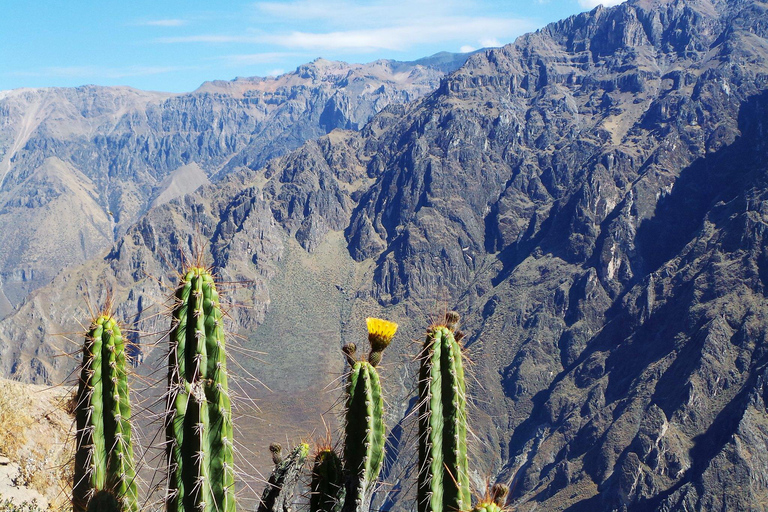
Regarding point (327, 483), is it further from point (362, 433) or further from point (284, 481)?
point (362, 433)

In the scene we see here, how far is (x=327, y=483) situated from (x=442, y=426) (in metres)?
2.09

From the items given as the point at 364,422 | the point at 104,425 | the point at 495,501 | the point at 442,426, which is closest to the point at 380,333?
the point at 364,422

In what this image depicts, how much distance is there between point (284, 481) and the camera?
36.1 feet

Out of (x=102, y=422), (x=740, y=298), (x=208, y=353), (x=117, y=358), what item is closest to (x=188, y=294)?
(x=208, y=353)

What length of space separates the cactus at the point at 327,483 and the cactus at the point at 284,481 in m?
0.27

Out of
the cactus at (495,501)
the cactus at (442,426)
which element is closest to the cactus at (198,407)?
the cactus at (442,426)

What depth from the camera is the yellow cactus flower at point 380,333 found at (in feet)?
34.8

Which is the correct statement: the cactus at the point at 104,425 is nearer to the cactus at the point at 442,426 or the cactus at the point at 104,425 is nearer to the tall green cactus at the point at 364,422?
the tall green cactus at the point at 364,422

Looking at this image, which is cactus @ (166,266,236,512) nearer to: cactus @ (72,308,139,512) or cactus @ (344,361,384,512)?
cactus @ (72,308,139,512)

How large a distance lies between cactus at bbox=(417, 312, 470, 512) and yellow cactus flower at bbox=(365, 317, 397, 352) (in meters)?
0.57

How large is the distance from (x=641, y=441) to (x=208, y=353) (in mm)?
180334

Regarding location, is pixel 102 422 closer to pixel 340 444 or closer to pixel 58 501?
pixel 340 444

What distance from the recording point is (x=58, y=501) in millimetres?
16500

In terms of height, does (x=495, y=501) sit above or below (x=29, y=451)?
above
